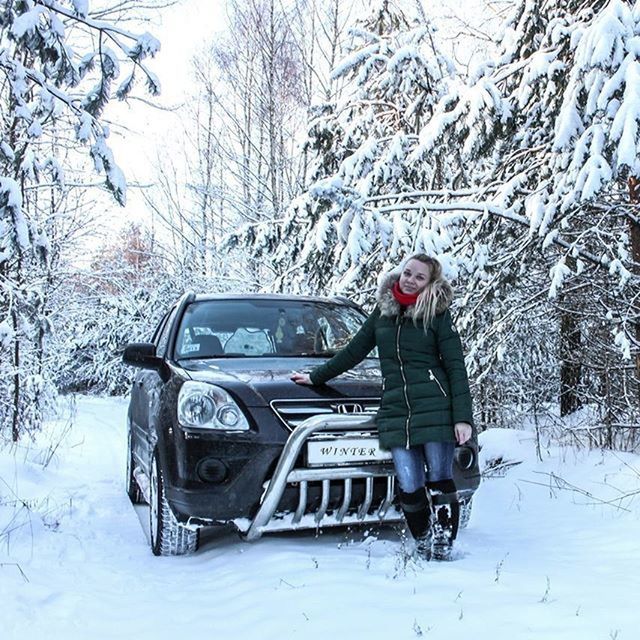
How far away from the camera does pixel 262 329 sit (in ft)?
15.8

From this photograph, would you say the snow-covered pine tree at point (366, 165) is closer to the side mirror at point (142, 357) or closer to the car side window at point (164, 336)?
the car side window at point (164, 336)

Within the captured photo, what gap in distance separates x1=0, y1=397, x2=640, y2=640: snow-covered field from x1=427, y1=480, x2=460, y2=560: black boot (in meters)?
0.12

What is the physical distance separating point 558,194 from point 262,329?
2.39m

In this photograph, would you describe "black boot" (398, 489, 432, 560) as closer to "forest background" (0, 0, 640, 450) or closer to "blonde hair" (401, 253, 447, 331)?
"blonde hair" (401, 253, 447, 331)

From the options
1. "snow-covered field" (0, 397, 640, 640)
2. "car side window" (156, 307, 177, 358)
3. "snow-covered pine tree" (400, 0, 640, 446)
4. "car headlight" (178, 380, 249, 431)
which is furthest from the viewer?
"car side window" (156, 307, 177, 358)

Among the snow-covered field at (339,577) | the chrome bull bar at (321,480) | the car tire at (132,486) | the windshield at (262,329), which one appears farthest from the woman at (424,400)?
the car tire at (132,486)

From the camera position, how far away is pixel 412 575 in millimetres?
3236

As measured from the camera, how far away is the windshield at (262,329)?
462 centimetres

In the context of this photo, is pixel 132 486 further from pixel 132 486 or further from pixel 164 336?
pixel 164 336

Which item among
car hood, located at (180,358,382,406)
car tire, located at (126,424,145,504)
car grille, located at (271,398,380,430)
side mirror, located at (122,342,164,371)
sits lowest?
car tire, located at (126,424,145,504)

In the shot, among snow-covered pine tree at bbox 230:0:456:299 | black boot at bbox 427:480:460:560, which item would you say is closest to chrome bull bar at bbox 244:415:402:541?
black boot at bbox 427:480:460:560

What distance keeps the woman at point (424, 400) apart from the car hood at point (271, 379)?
0.94 feet

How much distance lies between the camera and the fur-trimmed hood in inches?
141

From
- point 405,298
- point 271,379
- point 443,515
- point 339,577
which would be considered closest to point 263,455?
point 271,379
